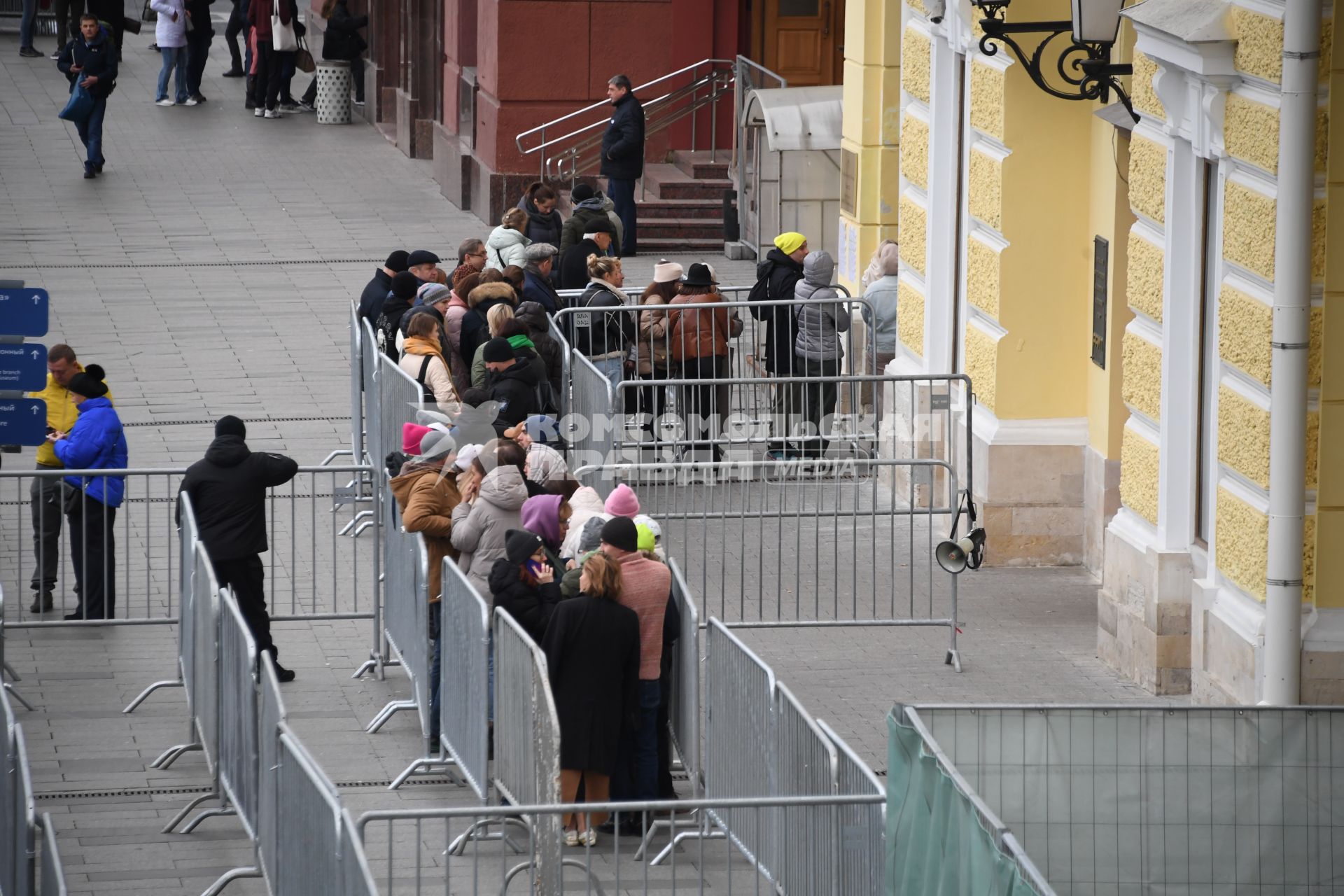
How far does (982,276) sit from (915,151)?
193 cm

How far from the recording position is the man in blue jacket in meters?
12.1

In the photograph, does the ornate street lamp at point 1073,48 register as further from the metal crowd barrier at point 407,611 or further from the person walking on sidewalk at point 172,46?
the person walking on sidewalk at point 172,46

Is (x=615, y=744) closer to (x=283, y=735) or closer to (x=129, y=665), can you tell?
(x=283, y=735)

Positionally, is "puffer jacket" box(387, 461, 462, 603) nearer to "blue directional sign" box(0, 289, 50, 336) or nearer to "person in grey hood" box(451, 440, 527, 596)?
"person in grey hood" box(451, 440, 527, 596)

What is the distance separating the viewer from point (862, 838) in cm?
706

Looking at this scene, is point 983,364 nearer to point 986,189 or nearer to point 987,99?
point 986,189

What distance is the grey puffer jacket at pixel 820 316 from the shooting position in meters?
15.6

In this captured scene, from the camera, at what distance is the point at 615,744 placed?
9039 mm

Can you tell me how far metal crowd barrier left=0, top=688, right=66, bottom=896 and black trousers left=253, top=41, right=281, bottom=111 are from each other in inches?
1021

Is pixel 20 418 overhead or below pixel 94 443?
overhead

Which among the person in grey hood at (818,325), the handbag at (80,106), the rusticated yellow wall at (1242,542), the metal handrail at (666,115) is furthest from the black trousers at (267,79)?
the rusticated yellow wall at (1242,542)

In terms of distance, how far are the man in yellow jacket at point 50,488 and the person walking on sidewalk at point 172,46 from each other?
19.9 meters

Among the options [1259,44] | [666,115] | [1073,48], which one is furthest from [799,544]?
[666,115]

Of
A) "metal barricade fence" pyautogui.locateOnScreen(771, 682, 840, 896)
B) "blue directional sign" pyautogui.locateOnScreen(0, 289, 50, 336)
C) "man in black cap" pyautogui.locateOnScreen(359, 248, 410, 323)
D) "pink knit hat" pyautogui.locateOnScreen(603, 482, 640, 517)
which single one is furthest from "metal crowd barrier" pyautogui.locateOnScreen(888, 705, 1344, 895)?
"man in black cap" pyautogui.locateOnScreen(359, 248, 410, 323)
